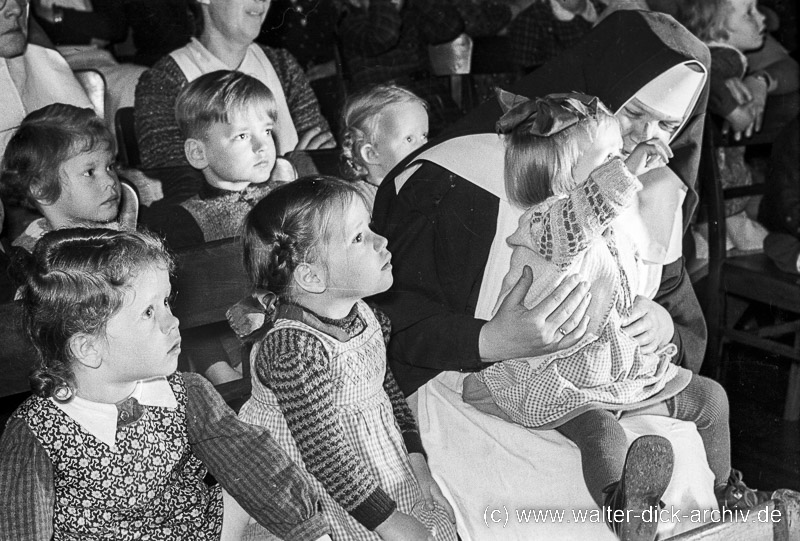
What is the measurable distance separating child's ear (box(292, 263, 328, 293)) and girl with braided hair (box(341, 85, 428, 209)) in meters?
0.26

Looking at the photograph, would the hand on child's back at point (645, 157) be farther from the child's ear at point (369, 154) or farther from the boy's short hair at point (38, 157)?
the boy's short hair at point (38, 157)

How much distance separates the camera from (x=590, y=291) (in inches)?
63.9

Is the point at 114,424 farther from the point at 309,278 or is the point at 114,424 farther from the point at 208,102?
the point at 208,102

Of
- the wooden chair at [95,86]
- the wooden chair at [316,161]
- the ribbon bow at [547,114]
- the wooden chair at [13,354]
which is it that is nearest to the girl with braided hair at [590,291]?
the ribbon bow at [547,114]

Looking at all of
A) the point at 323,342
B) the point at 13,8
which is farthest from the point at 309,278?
the point at 13,8

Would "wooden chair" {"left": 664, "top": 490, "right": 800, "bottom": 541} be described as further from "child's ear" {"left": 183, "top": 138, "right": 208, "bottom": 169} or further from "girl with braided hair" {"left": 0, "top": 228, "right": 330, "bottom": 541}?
"child's ear" {"left": 183, "top": 138, "right": 208, "bottom": 169}

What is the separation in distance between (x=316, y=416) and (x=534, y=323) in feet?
1.35

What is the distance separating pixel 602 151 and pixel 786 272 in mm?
871

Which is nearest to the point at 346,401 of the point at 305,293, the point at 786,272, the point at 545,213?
the point at 305,293

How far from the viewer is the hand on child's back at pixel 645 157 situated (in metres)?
1.61

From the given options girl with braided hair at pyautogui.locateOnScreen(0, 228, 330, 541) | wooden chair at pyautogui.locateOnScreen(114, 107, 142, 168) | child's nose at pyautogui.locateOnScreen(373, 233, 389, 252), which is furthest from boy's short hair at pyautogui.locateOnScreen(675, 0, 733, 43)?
girl with braided hair at pyautogui.locateOnScreen(0, 228, 330, 541)

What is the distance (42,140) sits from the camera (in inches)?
50.6

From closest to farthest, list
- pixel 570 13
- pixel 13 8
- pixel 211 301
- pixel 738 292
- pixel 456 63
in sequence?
1. pixel 13 8
2. pixel 211 301
3. pixel 456 63
4. pixel 570 13
5. pixel 738 292

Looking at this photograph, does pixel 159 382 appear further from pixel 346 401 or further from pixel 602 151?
pixel 602 151
